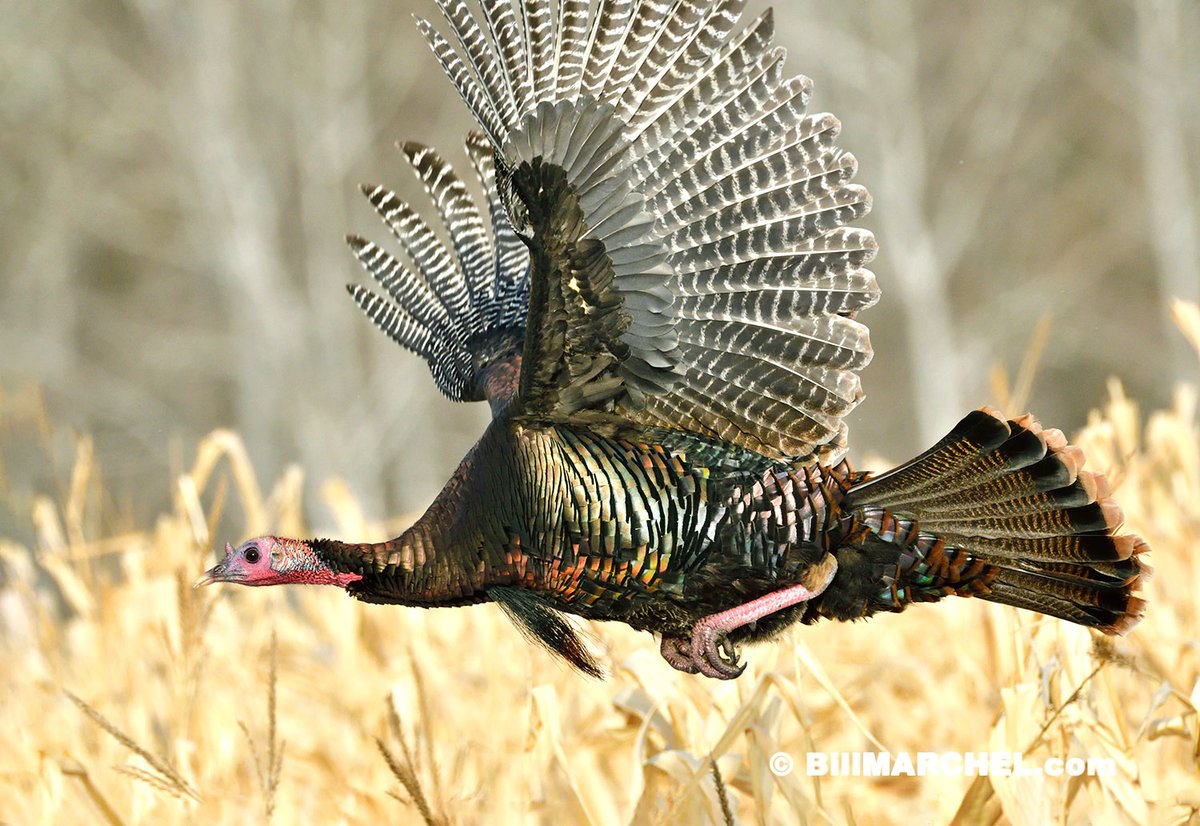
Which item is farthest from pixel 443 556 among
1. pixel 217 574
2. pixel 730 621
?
pixel 730 621

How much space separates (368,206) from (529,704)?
47.1 ft

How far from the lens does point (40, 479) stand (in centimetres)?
1602

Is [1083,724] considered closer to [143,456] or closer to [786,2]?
[786,2]

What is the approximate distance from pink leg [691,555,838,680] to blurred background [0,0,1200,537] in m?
11.8

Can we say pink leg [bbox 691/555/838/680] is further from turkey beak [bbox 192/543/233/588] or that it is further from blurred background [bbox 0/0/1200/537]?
blurred background [bbox 0/0/1200/537]

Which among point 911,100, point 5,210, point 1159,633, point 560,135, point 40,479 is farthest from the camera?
point 5,210

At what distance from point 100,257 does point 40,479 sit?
393cm

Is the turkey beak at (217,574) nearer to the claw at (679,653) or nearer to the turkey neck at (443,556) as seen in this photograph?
the turkey neck at (443,556)

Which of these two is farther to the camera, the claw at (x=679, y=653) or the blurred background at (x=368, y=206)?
the blurred background at (x=368, y=206)

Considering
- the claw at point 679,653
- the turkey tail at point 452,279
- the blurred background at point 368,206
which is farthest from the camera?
the blurred background at point 368,206

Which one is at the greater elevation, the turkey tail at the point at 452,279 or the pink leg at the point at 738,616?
the turkey tail at the point at 452,279

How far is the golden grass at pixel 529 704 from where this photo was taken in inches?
90.3

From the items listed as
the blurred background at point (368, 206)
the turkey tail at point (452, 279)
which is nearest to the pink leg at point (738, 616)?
the turkey tail at point (452, 279)

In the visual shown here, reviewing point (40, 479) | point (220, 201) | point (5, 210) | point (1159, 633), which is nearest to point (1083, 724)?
point (1159, 633)
